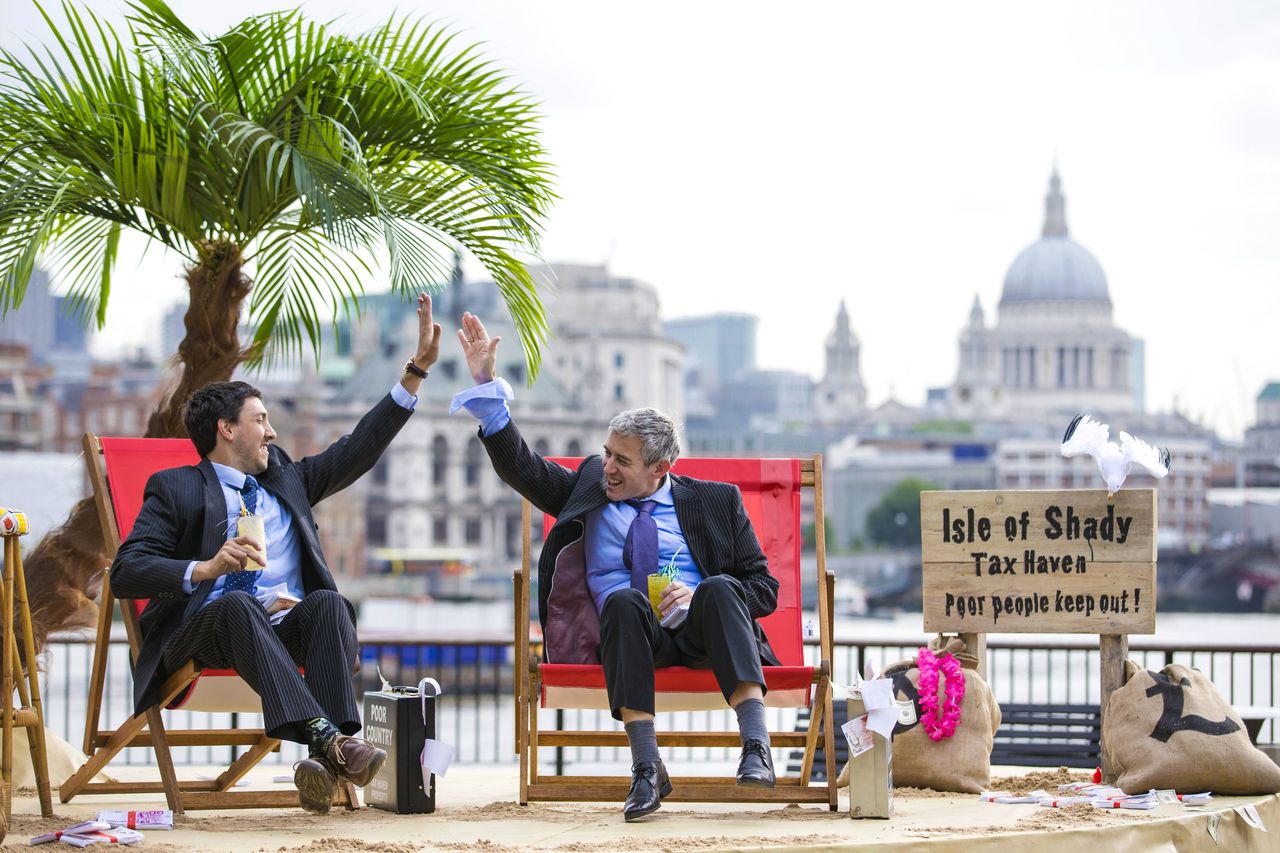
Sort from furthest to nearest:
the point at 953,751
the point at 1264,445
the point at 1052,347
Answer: the point at 1052,347 → the point at 1264,445 → the point at 953,751

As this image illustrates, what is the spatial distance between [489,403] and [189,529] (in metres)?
0.73

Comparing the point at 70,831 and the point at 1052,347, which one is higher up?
the point at 1052,347

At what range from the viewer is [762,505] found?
445cm

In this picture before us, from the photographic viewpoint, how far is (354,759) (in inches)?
131

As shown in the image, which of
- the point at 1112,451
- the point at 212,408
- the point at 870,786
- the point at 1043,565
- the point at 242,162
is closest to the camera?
the point at 870,786

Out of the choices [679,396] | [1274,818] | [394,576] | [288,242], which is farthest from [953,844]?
[679,396]

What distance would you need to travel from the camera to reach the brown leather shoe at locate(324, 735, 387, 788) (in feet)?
10.9

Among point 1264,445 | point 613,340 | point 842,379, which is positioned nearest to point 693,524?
point 613,340

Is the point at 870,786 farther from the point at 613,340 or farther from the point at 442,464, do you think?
the point at 613,340

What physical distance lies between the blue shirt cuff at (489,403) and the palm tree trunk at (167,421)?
1363mm

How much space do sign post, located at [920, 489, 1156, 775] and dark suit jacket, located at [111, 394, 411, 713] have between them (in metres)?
1.55

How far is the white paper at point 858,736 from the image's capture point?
12.2ft

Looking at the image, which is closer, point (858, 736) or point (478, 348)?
point (858, 736)

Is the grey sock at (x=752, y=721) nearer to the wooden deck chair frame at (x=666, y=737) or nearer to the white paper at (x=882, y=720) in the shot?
the wooden deck chair frame at (x=666, y=737)
